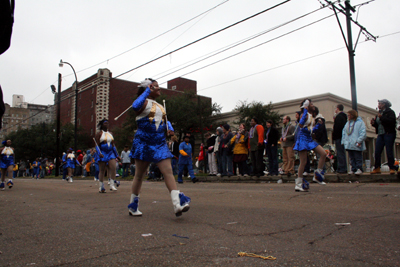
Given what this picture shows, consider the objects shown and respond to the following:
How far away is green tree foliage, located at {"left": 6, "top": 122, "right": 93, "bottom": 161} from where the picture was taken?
55062 millimetres

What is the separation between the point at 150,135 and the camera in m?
4.73

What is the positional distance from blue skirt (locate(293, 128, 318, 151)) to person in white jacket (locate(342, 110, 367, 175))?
2604 millimetres

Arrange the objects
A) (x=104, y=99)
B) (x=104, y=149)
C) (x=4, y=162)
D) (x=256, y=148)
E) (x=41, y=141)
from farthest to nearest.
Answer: (x=41, y=141) < (x=104, y=99) < (x=256, y=148) < (x=4, y=162) < (x=104, y=149)

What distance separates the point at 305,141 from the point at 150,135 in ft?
12.9

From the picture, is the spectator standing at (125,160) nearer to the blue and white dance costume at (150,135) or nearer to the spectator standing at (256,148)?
the spectator standing at (256,148)

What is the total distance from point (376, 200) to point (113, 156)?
21.2 ft

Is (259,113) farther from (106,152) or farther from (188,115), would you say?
(106,152)

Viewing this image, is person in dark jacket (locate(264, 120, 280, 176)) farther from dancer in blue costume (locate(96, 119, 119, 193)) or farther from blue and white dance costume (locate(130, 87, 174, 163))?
blue and white dance costume (locate(130, 87, 174, 163))

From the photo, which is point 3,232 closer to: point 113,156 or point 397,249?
point 397,249

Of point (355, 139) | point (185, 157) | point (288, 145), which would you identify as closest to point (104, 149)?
point (185, 157)

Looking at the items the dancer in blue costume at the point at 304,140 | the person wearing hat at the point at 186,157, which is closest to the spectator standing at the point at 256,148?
the person wearing hat at the point at 186,157

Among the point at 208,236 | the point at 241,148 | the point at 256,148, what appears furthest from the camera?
the point at 241,148

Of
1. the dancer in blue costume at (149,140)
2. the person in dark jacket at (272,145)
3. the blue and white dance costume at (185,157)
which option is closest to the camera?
the dancer in blue costume at (149,140)

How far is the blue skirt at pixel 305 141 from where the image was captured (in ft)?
24.0
